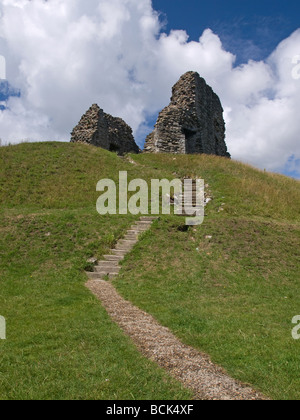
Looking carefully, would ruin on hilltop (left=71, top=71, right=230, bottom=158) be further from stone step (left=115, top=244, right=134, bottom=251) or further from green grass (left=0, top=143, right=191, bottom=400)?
stone step (left=115, top=244, right=134, bottom=251)

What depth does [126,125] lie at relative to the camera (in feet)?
116

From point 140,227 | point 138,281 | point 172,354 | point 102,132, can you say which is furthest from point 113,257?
point 102,132

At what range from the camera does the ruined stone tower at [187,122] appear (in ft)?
101

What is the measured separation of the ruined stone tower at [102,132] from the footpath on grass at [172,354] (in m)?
23.3

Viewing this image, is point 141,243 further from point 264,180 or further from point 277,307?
point 264,180

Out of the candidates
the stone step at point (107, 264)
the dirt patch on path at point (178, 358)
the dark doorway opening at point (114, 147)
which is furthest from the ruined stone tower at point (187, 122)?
the dirt patch on path at point (178, 358)

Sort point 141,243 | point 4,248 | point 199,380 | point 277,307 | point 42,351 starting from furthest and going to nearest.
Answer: point 141,243
point 4,248
point 277,307
point 42,351
point 199,380

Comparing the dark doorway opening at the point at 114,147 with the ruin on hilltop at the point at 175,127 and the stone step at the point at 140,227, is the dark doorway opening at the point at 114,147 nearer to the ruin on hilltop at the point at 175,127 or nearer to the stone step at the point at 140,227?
the ruin on hilltop at the point at 175,127

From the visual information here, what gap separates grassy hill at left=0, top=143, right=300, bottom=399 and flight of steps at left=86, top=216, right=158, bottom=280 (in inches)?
15.4

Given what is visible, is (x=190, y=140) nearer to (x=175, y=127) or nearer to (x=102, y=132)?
(x=175, y=127)

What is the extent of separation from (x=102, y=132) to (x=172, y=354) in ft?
94.3

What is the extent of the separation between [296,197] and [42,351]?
19.9 metres

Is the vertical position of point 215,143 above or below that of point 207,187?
above

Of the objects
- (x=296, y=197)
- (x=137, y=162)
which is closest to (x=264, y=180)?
(x=296, y=197)
